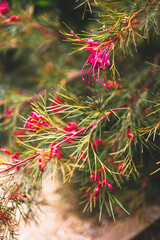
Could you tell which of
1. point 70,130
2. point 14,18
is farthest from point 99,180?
point 14,18

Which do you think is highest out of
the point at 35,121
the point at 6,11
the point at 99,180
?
the point at 6,11

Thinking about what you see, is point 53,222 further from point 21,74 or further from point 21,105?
point 21,74

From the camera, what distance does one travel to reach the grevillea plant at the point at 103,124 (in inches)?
14.3

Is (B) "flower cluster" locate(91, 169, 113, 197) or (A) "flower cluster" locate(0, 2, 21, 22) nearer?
(B) "flower cluster" locate(91, 169, 113, 197)

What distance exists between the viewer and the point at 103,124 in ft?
1.47

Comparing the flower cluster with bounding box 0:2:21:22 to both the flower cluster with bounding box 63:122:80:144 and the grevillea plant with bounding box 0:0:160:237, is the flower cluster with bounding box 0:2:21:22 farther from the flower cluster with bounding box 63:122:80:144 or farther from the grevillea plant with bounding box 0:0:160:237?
the flower cluster with bounding box 63:122:80:144

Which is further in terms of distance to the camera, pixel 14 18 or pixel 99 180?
pixel 14 18

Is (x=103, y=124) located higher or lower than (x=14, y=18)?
lower

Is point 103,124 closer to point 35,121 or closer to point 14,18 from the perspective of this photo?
point 35,121

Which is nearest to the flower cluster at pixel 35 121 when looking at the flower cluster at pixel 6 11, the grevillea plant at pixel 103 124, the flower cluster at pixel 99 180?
the grevillea plant at pixel 103 124

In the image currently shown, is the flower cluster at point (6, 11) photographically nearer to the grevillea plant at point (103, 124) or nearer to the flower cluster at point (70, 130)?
the grevillea plant at point (103, 124)

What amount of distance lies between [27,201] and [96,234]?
0.82ft

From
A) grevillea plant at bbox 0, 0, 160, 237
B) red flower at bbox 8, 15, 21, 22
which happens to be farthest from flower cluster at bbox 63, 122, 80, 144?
red flower at bbox 8, 15, 21, 22

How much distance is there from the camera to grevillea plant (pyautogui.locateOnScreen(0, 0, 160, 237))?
1.20 feet
